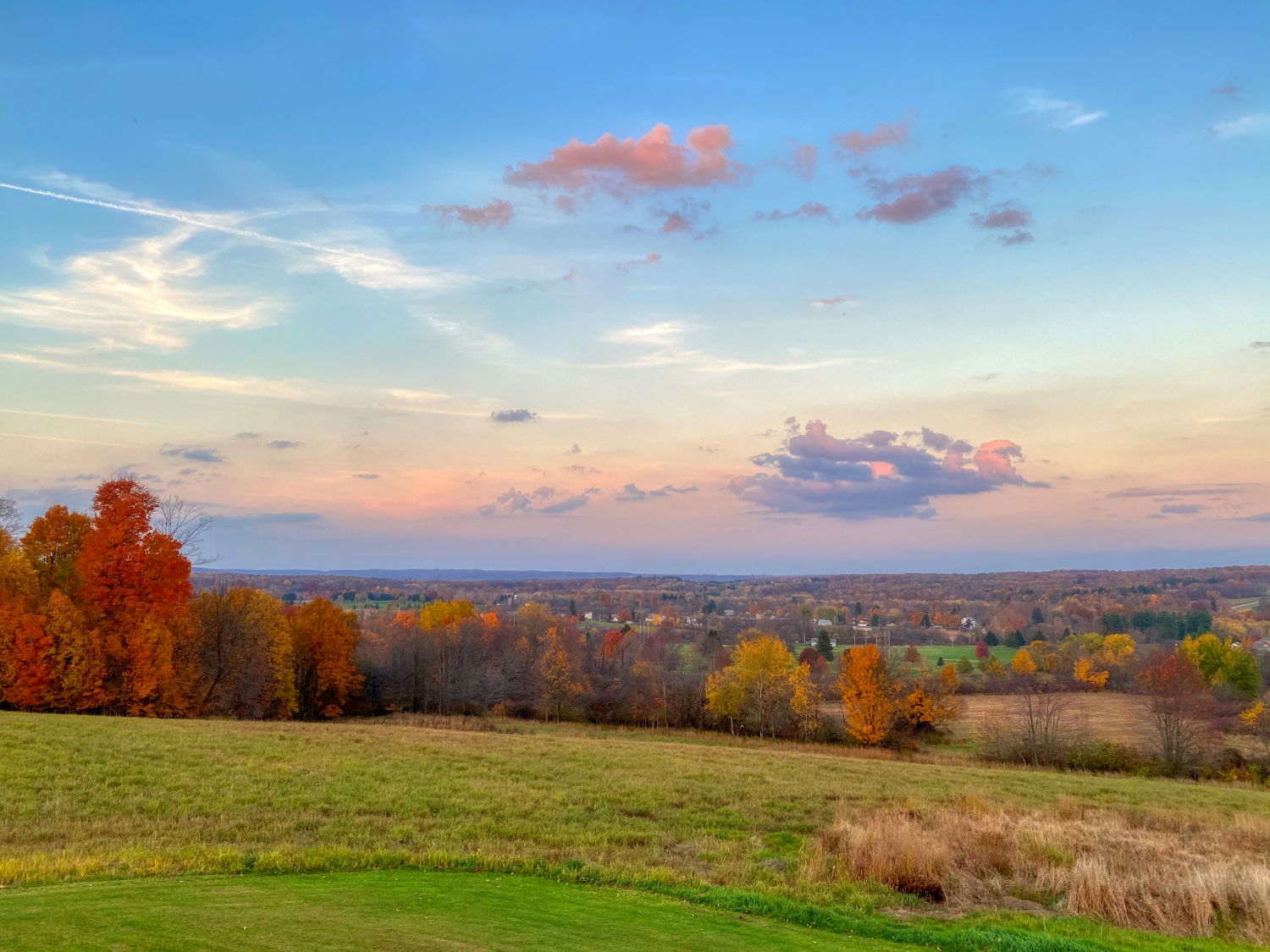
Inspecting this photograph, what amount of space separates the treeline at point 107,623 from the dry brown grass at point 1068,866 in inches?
1470

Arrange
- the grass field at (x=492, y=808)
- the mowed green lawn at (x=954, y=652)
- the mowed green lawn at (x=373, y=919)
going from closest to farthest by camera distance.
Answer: the mowed green lawn at (x=373, y=919) → the grass field at (x=492, y=808) → the mowed green lawn at (x=954, y=652)

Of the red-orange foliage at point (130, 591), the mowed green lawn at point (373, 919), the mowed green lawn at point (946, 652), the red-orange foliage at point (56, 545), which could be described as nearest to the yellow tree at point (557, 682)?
the red-orange foliage at point (130, 591)

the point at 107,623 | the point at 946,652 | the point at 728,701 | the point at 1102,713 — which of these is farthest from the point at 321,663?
the point at 946,652

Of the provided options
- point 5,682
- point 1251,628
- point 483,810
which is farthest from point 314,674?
point 1251,628

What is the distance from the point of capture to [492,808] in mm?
19016

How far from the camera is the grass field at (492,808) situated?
1194 cm

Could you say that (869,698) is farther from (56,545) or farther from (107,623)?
(56,545)

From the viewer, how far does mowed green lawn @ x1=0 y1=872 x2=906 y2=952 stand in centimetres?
736

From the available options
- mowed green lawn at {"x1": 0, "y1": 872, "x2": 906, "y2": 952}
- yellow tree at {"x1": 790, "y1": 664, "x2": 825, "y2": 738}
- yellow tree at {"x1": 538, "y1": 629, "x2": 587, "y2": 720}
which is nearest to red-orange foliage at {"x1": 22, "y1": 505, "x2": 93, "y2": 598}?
yellow tree at {"x1": 538, "y1": 629, "x2": 587, "y2": 720}

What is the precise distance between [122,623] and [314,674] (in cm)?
2281

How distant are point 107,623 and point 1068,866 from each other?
144 feet

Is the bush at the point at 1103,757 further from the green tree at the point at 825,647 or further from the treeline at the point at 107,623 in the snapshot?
the treeline at the point at 107,623

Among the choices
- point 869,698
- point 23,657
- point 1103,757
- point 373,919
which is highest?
point 373,919

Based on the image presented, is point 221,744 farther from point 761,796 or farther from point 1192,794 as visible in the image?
point 1192,794
